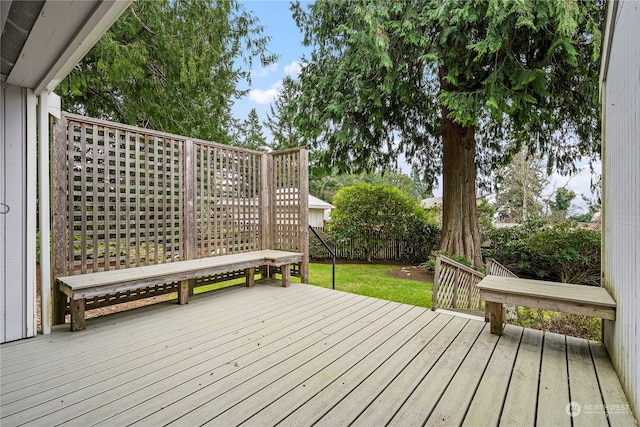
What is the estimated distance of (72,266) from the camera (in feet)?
9.81

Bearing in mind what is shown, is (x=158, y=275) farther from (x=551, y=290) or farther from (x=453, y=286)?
(x=453, y=286)

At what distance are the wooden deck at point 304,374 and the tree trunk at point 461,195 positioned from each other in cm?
423

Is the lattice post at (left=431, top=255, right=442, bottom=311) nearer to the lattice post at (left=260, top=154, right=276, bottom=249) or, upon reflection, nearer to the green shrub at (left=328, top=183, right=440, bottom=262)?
the lattice post at (left=260, top=154, right=276, bottom=249)

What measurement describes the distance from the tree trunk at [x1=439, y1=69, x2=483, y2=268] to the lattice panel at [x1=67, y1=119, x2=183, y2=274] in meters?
5.78

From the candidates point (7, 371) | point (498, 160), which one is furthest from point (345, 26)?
point (7, 371)

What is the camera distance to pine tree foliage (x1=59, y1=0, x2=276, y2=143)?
398cm

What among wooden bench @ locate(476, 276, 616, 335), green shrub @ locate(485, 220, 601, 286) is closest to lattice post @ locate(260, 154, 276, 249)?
wooden bench @ locate(476, 276, 616, 335)

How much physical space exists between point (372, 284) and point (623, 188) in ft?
16.3

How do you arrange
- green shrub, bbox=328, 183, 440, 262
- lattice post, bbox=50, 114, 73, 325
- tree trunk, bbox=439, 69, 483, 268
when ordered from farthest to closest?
1. green shrub, bbox=328, 183, 440, 262
2. tree trunk, bbox=439, 69, 483, 268
3. lattice post, bbox=50, 114, 73, 325

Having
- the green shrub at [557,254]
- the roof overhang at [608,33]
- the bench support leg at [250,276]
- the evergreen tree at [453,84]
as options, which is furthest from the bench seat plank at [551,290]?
the green shrub at [557,254]

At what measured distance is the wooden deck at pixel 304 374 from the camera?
162cm

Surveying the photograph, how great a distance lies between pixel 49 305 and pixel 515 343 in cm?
413

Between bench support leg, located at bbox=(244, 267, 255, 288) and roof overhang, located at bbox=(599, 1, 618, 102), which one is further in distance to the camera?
bench support leg, located at bbox=(244, 267, 255, 288)

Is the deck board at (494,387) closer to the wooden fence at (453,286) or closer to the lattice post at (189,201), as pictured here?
the wooden fence at (453,286)
